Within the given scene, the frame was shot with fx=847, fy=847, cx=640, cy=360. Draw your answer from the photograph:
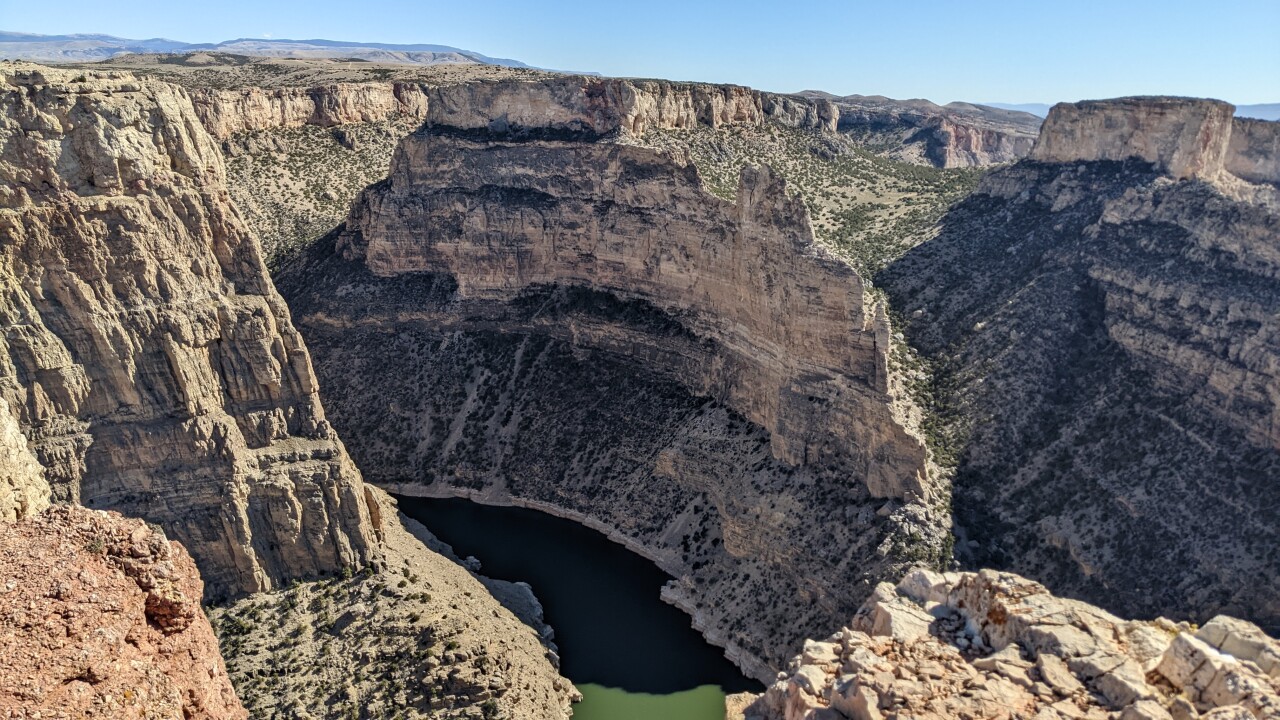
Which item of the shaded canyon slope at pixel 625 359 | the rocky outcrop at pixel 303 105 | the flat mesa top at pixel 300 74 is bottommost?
the shaded canyon slope at pixel 625 359

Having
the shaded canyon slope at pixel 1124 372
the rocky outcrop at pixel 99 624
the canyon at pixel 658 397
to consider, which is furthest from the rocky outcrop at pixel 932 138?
the rocky outcrop at pixel 99 624

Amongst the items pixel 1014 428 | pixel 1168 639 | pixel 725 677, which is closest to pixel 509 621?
pixel 725 677

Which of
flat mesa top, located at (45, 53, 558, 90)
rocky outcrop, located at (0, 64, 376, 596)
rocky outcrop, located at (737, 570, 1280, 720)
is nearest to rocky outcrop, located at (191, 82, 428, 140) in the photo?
flat mesa top, located at (45, 53, 558, 90)

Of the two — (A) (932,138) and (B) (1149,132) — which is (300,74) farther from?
(B) (1149,132)

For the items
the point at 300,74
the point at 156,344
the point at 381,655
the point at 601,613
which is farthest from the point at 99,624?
the point at 300,74

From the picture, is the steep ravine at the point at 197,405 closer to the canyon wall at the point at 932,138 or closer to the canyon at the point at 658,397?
the canyon at the point at 658,397

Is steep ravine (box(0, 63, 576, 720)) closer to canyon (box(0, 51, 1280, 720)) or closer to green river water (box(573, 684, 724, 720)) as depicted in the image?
canyon (box(0, 51, 1280, 720))
